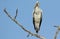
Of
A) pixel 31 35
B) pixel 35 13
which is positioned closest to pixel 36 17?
pixel 35 13

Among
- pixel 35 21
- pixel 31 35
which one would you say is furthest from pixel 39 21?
pixel 31 35

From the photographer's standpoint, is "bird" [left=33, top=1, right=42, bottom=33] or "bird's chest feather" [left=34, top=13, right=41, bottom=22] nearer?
"bird" [left=33, top=1, right=42, bottom=33]

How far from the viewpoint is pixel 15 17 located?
14.1 ft

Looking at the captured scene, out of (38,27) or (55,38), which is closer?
(55,38)

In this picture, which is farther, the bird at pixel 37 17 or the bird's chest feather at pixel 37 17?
the bird's chest feather at pixel 37 17

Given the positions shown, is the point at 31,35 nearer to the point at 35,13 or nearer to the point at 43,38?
the point at 43,38

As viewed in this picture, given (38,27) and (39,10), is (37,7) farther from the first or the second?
(38,27)

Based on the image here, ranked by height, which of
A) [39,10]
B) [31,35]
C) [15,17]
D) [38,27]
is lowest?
[38,27]

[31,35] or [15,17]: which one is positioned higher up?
[15,17]

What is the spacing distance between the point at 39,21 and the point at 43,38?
597 cm

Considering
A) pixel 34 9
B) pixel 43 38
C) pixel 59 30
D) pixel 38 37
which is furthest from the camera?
pixel 34 9

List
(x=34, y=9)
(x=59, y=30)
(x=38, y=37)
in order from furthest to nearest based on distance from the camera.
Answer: (x=34, y=9) → (x=38, y=37) → (x=59, y=30)

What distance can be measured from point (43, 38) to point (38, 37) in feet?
1.37

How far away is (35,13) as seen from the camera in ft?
33.0
